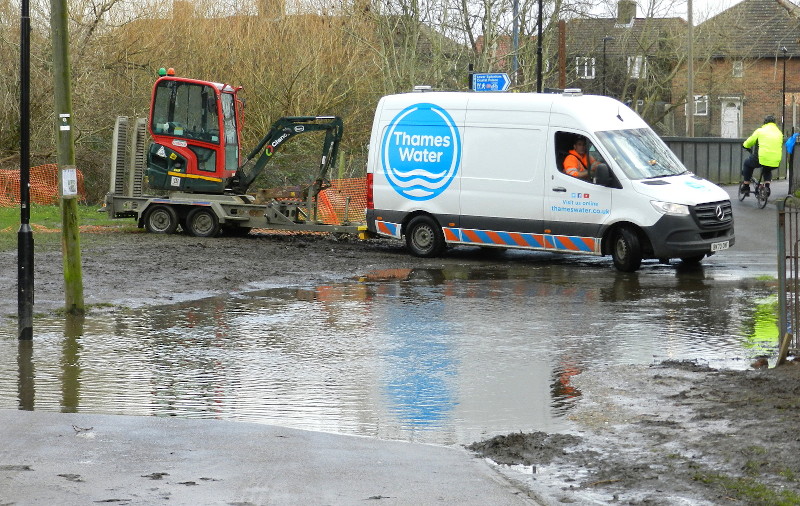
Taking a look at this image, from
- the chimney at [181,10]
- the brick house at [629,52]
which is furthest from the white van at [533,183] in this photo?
the brick house at [629,52]

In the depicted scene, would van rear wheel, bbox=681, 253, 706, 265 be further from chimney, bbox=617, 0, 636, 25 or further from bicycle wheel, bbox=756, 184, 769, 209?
chimney, bbox=617, 0, 636, 25

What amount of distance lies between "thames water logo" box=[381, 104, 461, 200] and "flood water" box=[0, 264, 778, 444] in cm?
293

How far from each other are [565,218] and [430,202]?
2.35m

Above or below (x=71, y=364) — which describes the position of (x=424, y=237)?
above

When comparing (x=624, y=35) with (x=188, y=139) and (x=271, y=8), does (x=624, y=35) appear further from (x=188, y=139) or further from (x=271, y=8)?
(x=188, y=139)

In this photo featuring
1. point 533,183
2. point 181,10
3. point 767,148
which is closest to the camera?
point 533,183

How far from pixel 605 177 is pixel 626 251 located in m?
1.11

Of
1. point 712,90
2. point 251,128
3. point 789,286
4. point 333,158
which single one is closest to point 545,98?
point 333,158

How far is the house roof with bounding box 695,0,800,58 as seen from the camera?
2034 inches

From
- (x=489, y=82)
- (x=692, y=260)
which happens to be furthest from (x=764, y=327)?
(x=489, y=82)

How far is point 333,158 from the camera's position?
21125 mm

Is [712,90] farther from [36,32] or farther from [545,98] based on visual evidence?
[545,98]

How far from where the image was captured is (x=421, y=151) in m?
17.7

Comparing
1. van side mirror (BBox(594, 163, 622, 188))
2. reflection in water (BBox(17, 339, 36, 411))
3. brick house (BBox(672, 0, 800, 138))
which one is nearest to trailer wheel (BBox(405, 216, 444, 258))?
van side mirror (BBox(594, 163, 622, 188))
